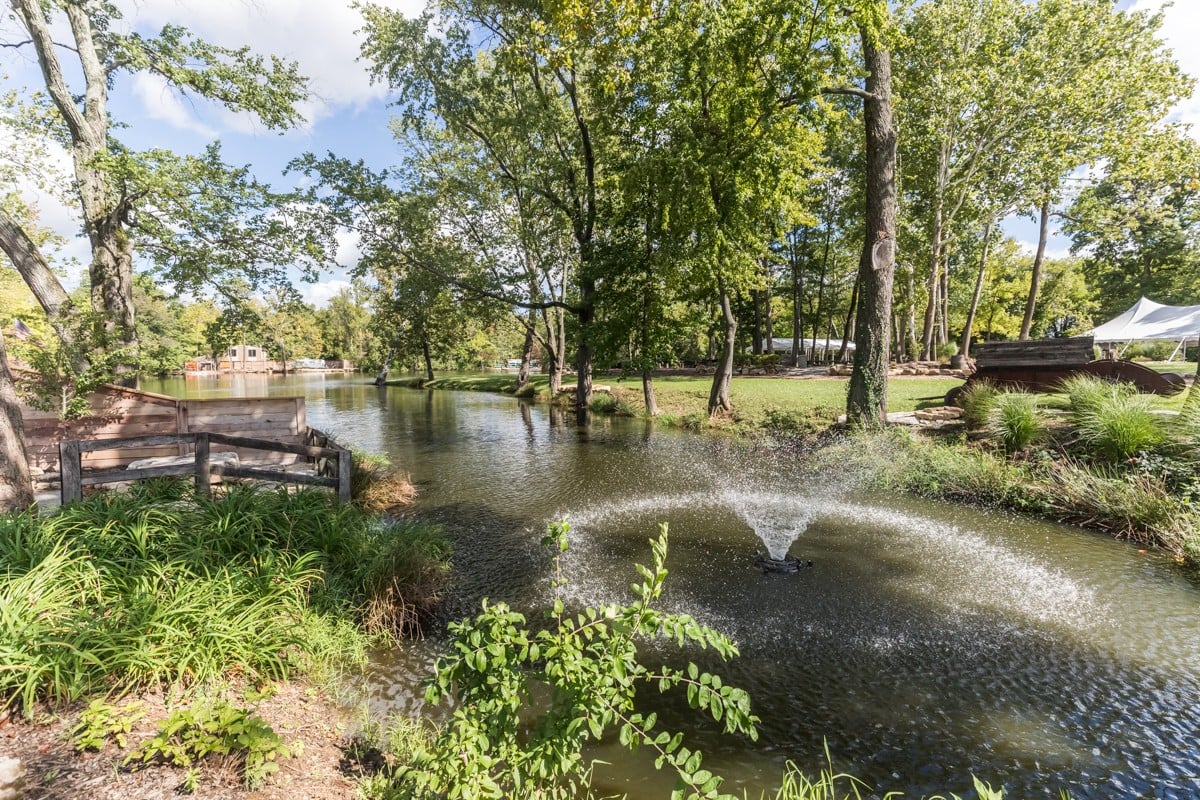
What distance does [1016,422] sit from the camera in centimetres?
1052

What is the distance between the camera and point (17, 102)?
10.2m

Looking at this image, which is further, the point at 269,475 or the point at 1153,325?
the point at 1153,325

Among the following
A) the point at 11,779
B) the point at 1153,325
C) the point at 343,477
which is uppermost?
the point at 1153,325

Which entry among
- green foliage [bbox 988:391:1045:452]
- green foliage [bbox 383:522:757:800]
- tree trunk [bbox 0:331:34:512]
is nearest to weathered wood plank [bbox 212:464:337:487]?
tree trunk [bbox 0:331:34:512]

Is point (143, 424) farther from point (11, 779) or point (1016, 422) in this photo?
point (1016, 422)

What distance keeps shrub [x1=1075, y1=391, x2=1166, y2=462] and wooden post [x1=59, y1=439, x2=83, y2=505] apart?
15935 millimetres

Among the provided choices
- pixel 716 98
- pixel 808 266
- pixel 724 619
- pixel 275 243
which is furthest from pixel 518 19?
pixel 808 266

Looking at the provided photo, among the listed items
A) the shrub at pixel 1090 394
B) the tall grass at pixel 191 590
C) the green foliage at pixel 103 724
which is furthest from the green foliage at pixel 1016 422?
the green foliage at pixel 103 724

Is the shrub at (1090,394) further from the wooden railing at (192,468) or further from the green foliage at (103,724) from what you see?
the green foliage at (103,724)

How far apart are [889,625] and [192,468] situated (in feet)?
30.0

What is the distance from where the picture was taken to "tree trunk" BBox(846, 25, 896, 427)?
39.3ft

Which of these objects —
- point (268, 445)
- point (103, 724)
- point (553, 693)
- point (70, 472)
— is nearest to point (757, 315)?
point (268, 445)

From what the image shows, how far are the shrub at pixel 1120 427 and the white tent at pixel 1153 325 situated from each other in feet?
69.6

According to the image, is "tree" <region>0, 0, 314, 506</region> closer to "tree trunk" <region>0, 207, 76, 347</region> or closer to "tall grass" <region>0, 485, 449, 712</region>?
"tree trunk" <region>0, 207, 76, 347</region>
